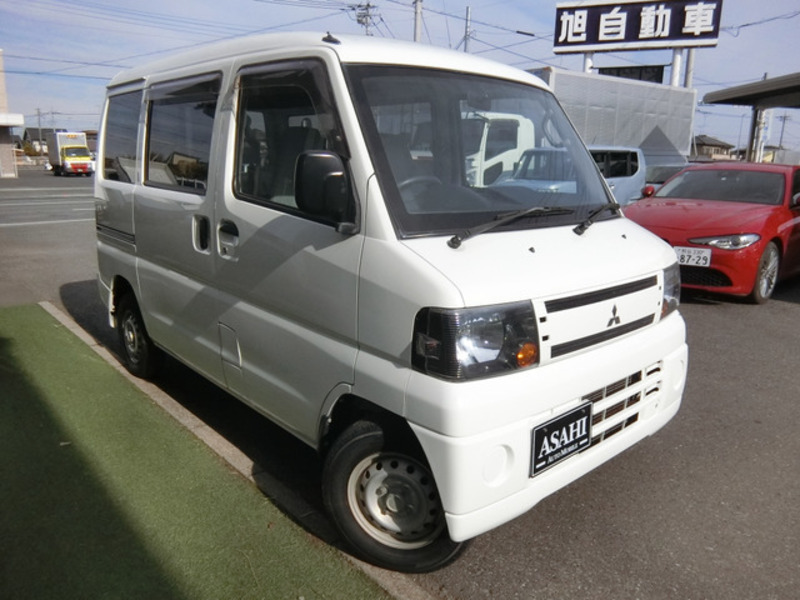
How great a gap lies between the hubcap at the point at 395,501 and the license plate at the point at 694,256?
512 centimetres

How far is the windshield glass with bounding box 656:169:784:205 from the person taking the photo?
23.9 ft

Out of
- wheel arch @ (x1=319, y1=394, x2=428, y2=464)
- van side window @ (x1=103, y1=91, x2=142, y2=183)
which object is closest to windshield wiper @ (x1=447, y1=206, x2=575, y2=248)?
wheel arch @ (x1=319, y1=394, x2=428, y2=464)

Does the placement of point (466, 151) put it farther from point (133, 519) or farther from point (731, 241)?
point (731, 241)

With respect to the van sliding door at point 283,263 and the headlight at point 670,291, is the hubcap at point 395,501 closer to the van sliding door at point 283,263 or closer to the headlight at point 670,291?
the van sliding door at point 283,263

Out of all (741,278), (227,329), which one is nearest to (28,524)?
(227,329)

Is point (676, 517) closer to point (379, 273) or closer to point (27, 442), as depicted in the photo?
point (379, 273)

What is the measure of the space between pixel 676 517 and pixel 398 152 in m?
2.10

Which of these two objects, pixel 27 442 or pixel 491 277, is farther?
pixel 27 442

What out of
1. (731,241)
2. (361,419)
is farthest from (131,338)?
(731,241)

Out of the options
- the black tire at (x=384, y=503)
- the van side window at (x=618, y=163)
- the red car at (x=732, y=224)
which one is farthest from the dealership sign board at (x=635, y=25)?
the black tire at (x=384, y=503)

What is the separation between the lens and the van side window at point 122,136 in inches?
166

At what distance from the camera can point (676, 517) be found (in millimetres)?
2887

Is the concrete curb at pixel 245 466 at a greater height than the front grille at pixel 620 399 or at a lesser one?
lesser

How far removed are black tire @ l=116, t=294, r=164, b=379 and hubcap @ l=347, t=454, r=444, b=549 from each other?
2441 mm
